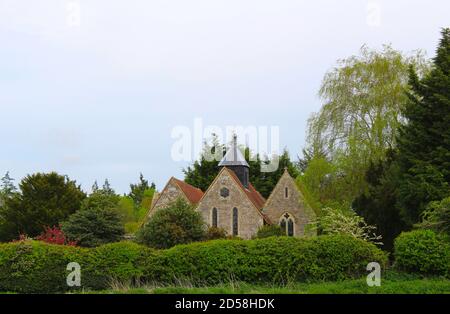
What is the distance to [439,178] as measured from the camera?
28828 mm

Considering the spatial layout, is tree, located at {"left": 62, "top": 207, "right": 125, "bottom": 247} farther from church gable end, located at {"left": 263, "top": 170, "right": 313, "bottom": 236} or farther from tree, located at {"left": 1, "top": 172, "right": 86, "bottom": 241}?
church gable end, located at {"left": 263, "top": 170, "right": 313, "bottom": 236}

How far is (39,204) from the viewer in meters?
43.7

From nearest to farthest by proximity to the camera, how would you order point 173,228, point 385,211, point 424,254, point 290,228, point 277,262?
point 277,262, point 424,254, point 173,228, point 385,211, point 290,228

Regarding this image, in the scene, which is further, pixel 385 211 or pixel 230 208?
pixel 230 208

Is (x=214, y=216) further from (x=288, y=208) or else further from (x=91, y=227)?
(x=91, y=227)

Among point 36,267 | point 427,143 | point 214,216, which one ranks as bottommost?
point 36,267

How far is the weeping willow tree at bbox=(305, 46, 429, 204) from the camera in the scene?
39.2 meters

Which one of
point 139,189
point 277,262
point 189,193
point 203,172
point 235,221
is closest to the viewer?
point 277,262

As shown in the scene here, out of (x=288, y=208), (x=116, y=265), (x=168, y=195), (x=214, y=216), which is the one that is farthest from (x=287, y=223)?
(x=116, y=265)

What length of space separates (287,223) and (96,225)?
1788 cm

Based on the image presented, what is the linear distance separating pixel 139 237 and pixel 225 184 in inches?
629

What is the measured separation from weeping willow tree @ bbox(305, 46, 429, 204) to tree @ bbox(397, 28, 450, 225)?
6.67 meters
